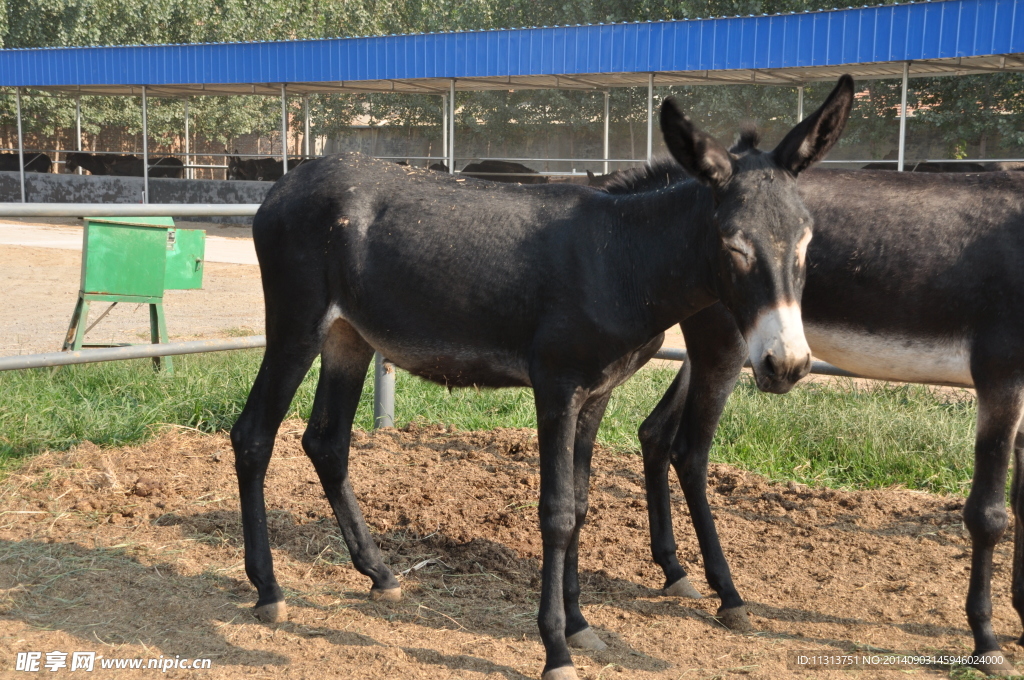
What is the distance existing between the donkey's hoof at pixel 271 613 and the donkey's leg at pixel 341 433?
0.41 metres

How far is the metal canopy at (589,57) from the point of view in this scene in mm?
14758

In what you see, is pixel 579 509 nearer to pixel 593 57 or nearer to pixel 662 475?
pixel 662 475

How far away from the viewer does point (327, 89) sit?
2372cm

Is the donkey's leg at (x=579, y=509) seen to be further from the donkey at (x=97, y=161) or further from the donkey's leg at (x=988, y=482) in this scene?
the donkey at (x=97, y=161)

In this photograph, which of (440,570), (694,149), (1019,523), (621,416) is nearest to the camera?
(694,149)

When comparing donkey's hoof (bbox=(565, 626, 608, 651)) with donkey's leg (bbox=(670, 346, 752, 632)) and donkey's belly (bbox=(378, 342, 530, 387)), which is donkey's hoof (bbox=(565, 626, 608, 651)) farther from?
donkey's belly (bbox=(378, 342, 530, 387))

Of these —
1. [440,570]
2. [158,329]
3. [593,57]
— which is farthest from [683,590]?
[593,57]

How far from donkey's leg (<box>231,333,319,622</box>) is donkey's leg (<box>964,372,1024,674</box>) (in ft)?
8.50

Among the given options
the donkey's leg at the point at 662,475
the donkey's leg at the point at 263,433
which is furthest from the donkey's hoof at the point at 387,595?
the donkey's leg at the point at 662,475

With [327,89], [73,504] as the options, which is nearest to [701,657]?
[73,504]

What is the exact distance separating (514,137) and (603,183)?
34.6 meters

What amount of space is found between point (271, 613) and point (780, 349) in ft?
7.33

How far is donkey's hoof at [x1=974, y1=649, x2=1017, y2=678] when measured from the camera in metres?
3.26

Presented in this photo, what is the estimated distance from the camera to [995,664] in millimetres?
3281
